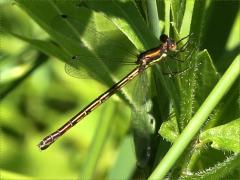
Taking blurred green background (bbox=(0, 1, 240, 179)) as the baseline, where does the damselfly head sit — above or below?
above

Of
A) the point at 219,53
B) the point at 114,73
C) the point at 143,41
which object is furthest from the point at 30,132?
the point at 143,41

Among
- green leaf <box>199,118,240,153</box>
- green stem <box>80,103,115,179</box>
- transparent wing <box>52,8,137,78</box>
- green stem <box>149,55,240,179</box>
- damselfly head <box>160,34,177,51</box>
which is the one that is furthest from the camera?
green stem <box>80,103,115,179</box>

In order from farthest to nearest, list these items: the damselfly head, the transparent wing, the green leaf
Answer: the transparent wing < the damselfly head < the green leaf

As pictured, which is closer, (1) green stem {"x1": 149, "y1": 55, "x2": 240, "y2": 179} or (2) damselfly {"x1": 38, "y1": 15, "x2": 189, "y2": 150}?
(1) green stem {"x1": 149, "y1": 55, "x2": 240, "y2": 179}

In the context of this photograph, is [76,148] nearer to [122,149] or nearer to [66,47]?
[122,149]

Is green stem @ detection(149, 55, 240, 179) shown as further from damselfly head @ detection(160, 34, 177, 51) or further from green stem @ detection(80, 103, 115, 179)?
green stem @ detection(80, 103, 115, 179)

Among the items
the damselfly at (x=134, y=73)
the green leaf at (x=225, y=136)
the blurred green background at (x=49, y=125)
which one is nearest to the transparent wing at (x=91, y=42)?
the damselfly at (x=134, y=73)

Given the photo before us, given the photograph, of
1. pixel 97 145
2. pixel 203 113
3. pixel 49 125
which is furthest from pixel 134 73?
pixel 49 125

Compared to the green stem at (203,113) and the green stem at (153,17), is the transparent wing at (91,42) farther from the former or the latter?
the green stem at (203,113)

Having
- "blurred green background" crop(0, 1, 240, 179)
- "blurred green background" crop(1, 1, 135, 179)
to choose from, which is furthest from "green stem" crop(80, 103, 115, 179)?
"blurred green background" crop(1, 1, 135, 179)
